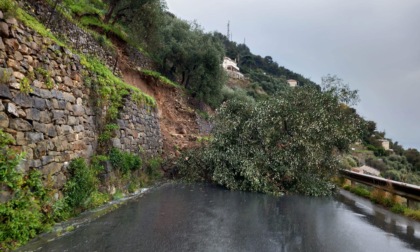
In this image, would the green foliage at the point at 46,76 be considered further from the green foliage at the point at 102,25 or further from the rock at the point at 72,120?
the green foliage at the point at 102,25

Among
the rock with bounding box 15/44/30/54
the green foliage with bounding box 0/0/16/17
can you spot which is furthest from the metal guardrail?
the green foliage with bounding box 0/0/16/17

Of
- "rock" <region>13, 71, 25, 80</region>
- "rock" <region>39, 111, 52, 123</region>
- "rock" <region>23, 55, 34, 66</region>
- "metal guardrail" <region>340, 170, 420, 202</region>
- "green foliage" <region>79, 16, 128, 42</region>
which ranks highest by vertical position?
"green foliage" <region>79, 16, 128, 42</region>

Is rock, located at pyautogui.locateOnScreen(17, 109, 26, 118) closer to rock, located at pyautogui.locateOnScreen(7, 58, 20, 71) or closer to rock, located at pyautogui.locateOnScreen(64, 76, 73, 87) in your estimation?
→ rock, located at pyautogui.locateOnScreen(7, 58, 20, 71)

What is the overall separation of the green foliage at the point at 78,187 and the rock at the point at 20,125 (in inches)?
67.6

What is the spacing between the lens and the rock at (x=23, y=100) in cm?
606

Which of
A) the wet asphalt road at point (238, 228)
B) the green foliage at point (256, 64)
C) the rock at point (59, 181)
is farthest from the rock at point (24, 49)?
the green foliage at point (256, 64)

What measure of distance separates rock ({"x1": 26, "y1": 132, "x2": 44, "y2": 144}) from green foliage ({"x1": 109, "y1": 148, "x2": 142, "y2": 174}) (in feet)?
11.4

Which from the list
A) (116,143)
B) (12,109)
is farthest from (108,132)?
(12,109)

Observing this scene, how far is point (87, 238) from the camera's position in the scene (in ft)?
19.0

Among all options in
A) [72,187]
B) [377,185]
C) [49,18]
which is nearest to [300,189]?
[377,185]

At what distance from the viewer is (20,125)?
6070 millimetres

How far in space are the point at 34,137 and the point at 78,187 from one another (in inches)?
67.1

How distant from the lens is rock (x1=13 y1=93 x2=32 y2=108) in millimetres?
6061

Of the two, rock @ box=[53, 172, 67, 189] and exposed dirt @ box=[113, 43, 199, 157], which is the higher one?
exposed dirt @ box=[113, 43, 199, 157]
